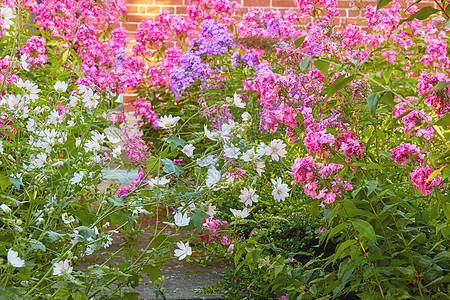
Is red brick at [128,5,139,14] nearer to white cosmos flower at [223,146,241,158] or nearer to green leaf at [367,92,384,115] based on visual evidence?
white cosmos flower at [223,146,241,158]

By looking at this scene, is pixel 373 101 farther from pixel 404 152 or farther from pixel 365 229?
pixel 404 152

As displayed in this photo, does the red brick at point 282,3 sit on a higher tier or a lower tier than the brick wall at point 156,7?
higher

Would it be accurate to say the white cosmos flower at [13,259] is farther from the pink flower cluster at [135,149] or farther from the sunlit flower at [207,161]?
the pink flower cluster at [135,149]

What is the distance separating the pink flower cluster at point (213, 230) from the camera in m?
1.77

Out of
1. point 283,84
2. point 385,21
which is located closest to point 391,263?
A: point 283,84

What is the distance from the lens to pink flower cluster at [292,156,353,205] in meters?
1.44

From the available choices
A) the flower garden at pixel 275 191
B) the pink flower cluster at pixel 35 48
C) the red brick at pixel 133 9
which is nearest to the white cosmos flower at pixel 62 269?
the flower garden at pixel 275 191

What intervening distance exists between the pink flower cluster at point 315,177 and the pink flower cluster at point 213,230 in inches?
13.7

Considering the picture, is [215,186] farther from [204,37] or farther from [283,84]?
[204,37]

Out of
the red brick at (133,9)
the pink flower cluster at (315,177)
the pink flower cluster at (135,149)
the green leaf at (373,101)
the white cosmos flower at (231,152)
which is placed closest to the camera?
the green leaf at (373,101)

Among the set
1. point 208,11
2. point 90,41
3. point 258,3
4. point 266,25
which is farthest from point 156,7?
point 266,25

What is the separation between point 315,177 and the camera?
4.81ft

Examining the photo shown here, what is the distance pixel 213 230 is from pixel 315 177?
19.5 inches

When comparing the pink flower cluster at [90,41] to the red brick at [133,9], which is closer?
the pink flower cluster at [90,41]
